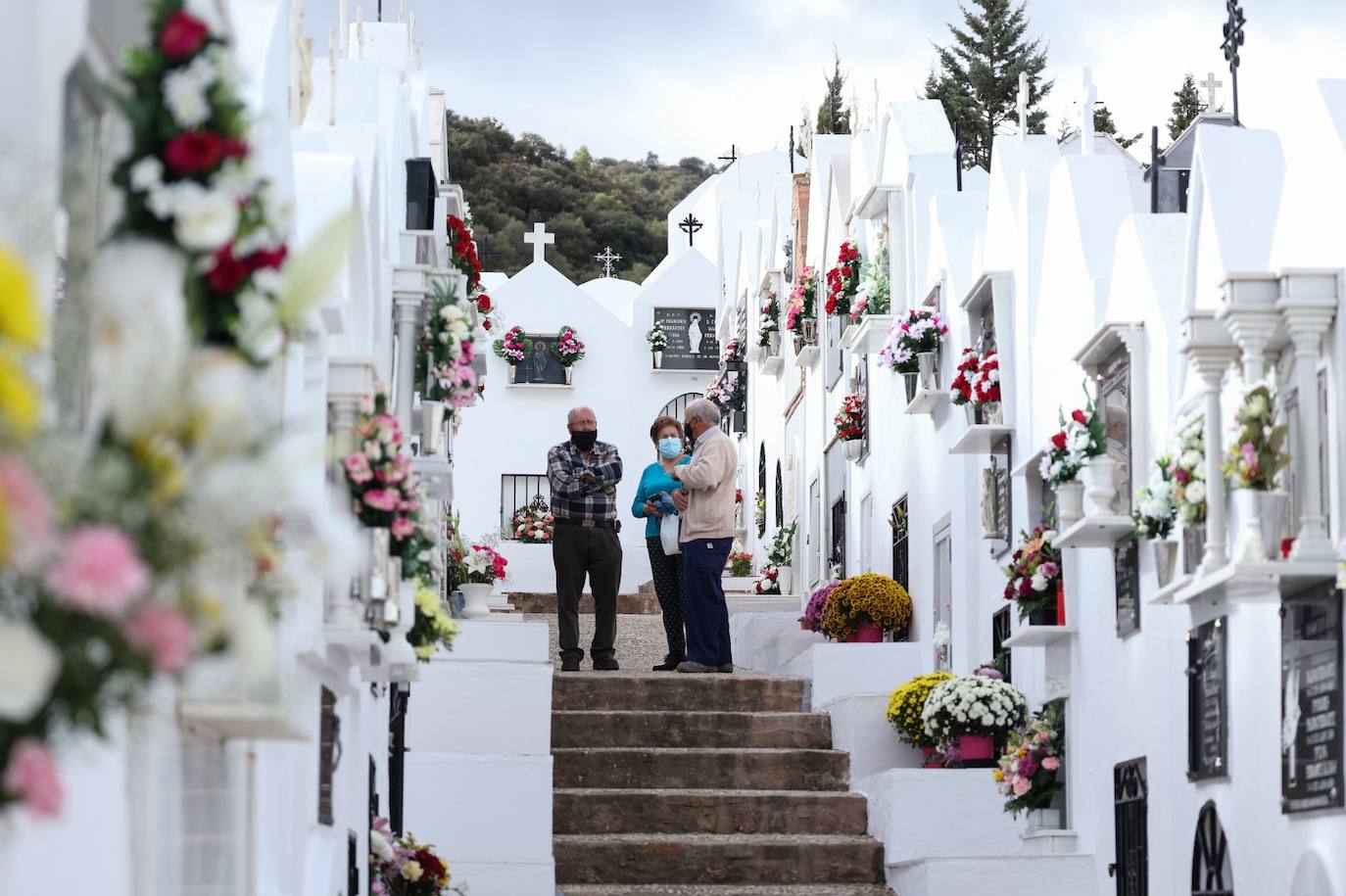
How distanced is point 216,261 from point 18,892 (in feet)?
4.17

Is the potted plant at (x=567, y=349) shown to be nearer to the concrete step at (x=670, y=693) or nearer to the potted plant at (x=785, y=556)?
the potted plant at (x=785, y=556)

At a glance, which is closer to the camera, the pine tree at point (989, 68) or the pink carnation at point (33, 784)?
the pink carnation at point (33, 784)

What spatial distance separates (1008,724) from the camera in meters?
11.9

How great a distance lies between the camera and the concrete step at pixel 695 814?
40.1 feet

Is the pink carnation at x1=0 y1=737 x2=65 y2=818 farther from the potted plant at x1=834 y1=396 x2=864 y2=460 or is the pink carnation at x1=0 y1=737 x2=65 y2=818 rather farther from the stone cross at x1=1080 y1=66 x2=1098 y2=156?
the potted plant at x1=834 y1=396 x2=864 y2=460

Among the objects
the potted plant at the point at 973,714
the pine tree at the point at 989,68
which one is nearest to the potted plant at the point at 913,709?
the potted plant at the point at 973,714

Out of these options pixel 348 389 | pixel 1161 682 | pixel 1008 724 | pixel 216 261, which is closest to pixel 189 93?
pixel 216 261

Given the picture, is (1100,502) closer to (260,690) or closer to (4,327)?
(260,690)

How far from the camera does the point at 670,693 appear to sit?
1364cm

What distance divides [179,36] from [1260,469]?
5.25 metres

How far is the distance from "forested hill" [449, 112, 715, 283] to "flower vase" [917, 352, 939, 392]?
2813cm

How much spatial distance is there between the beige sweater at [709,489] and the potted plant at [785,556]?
24.5 feet

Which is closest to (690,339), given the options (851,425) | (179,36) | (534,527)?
(534,527)

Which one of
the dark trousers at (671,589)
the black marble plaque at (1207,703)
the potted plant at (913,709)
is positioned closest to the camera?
the black marble plaque at (1207,703)
